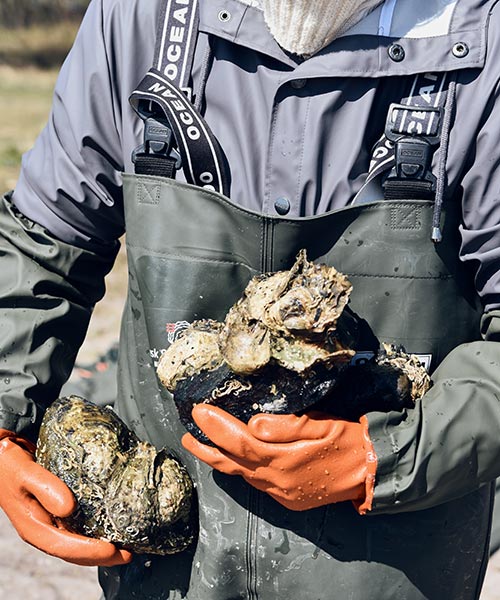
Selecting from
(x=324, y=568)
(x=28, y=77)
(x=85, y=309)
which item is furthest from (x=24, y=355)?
(x=28, y=77)

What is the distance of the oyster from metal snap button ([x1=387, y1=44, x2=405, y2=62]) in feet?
3.42

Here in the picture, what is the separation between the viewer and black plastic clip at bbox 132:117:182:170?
208 centimetres

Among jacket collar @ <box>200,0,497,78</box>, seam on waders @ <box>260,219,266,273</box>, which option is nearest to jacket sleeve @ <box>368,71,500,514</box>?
jacket collar @ <box>200,0,497,78</box>

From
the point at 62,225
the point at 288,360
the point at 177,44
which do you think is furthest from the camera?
the point at 62,225

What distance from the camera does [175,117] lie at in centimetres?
206

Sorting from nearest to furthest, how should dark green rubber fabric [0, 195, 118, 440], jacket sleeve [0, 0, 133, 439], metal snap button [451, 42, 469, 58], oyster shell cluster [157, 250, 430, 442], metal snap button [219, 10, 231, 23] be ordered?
oyster shell cluster [157, 250, 430, 442] → metal snap button [451, 42, 469, 58] → metal snap button [219, 10, 231, 23] → jacket sleeve [0, 0, 133, 439] → dark green rubber fabric [0, 195, 118, 440]

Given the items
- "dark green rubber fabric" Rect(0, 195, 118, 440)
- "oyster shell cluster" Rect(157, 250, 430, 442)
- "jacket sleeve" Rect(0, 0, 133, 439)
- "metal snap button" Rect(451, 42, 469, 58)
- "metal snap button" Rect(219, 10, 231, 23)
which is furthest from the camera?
"dark green rubber fabric" Rect(0, 195, 118, 440)

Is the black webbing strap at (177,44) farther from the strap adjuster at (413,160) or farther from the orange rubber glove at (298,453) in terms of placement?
the orange rubber glove at (298,453)

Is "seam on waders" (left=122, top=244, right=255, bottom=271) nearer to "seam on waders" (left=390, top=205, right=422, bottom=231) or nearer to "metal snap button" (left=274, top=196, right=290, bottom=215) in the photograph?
"metal snap button" (left=274, top=196, right=290, bottom=215)

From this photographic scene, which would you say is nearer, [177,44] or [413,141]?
[413,141]

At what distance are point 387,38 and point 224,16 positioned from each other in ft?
1.20

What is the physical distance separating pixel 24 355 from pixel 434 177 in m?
1.11

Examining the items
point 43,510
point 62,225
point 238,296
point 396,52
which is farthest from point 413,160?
point 43,510

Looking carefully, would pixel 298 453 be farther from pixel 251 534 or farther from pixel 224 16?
pixel 224 16
